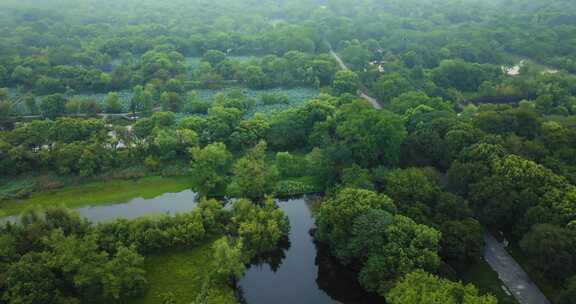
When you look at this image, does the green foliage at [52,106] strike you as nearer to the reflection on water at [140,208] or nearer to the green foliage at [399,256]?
the reflection on water at [140,208]

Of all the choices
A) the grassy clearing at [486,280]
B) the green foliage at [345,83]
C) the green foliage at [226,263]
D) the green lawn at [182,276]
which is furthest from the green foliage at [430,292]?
the green foliage at [345,83]

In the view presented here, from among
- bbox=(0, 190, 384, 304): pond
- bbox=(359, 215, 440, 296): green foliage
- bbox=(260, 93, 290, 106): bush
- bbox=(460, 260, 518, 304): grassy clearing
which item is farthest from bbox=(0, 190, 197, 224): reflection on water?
bbox=(460, 260, 518, 304): grassy clearing

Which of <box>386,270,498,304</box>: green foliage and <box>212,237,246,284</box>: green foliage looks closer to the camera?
<box>386,270,498,304</box>: green foliage

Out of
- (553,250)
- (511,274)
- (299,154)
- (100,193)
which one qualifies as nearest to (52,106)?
(100,193)

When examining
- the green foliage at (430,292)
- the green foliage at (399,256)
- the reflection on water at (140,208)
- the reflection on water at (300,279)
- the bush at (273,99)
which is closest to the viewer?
the green foliage at (430,292)

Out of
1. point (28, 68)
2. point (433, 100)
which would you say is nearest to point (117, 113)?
point (28, 68)

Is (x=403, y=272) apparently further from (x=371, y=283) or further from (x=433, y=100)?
(x=433, y=100)

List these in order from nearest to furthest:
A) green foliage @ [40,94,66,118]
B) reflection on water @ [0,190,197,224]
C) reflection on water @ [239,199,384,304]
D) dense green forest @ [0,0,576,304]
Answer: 1. dense green forest @ [0,0,576,304]
2. reflection on water @ [239,199,384,304]
3. reflection on water @ [0,190,197,224]
4. green foliage @ [40,94,66,118]

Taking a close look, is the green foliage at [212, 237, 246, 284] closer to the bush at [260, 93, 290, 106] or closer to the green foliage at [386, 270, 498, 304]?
the green foliage at [386, 270, 498, 304]
